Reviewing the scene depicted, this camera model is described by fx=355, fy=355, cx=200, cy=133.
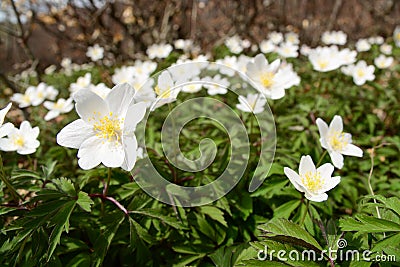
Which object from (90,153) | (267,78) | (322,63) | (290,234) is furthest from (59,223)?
(322,63)

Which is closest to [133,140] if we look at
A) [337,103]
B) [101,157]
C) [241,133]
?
[101,157]

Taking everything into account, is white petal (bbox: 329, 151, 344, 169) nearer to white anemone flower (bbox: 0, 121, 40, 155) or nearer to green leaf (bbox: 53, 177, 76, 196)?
green leaf (bbox: 53, 177, 76, 196)

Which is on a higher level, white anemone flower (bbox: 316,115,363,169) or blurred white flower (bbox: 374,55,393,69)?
white anemone flower (bbox: 316,115,363,169)

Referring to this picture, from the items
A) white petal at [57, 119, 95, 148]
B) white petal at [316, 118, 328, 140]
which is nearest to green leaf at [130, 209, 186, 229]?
white petal at [57, 119, 95, 148]

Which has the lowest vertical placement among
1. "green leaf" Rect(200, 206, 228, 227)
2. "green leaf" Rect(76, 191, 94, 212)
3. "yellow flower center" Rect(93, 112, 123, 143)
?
"green leaf" Rect(200, 206, 228, 227)

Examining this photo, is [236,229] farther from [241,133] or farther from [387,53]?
[387,53]

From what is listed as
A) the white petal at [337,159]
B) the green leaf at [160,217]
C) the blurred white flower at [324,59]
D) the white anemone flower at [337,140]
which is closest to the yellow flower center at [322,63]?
the blurred white flower at [324,59]

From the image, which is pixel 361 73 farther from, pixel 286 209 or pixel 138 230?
pixel 138 230

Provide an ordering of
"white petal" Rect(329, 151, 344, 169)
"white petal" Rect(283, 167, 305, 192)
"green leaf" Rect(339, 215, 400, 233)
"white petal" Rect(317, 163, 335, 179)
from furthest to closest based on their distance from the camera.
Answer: "white petal" Rect(329, 151, 344, 169)
"white petal" Rect(317, 163, 335, 179)
"white petal" Rect(283, 167, 305, 192)
"green leaf" Rect(339, 215, 400, 233)
